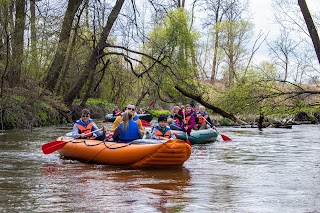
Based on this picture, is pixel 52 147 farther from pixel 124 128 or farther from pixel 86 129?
pixel 124 128

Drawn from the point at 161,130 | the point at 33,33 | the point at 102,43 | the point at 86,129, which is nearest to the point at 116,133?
the point at 161,130

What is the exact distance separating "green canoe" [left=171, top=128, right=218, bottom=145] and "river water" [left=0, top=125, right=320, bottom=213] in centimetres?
164

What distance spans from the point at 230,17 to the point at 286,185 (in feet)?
91.9

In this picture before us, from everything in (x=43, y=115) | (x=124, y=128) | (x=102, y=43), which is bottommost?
(x=124, y=128)

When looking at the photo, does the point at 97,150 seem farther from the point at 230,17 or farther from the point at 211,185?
the point at 230,17

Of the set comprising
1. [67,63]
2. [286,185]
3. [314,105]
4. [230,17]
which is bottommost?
[286,185]

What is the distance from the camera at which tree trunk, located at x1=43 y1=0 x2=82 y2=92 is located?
19.7 m

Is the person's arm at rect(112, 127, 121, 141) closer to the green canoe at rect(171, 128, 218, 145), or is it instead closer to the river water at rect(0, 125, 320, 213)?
the river water at rect(0, 125, 320, 213)

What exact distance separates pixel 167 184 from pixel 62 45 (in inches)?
529

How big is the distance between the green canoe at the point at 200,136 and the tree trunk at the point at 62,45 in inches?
294

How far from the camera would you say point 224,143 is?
15.8 m

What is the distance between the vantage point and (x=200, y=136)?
1502 centimetres

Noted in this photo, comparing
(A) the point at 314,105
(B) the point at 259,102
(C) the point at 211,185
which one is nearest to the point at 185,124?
(B) the point at 259,102

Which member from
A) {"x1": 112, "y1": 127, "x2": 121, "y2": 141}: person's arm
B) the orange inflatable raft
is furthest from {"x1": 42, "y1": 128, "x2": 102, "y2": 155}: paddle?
{"x1": 112, "y1": 127, "x2": 121, "y2": 141}: person's arm
